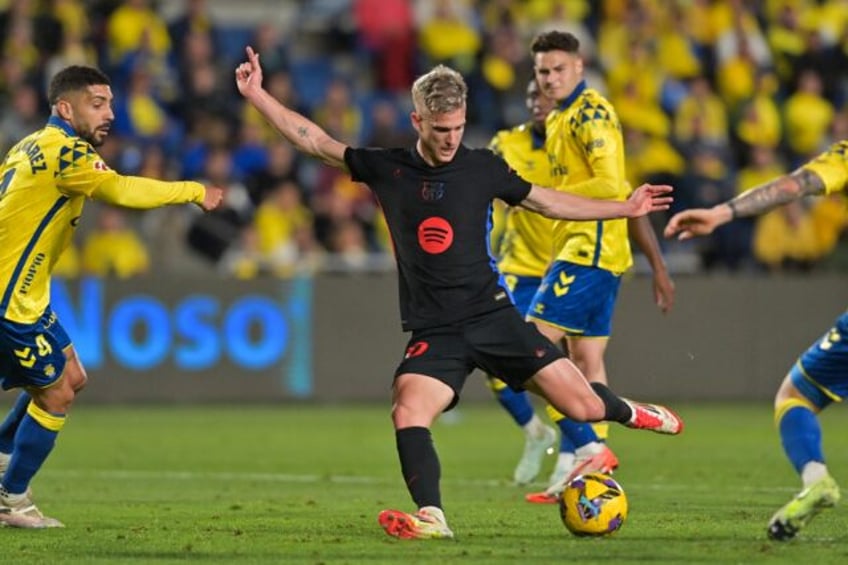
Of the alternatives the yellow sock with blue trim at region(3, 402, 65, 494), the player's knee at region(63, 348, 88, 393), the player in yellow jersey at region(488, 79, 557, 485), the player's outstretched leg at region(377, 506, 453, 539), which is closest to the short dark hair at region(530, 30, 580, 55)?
the player in yellow jersey at region(488, 79, 557, 485)

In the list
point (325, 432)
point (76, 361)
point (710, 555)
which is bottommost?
point (325, 432)

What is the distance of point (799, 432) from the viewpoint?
8.09 m

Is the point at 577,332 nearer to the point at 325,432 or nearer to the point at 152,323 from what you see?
the point at 325,432

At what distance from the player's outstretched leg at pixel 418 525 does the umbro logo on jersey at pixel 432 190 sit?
1486 millimetres

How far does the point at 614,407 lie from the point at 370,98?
46.2 feet

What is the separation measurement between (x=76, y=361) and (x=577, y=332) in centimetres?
321

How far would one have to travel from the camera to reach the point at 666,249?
21172 mm

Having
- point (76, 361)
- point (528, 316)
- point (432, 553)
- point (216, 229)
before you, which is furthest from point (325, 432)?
point (432, 553)

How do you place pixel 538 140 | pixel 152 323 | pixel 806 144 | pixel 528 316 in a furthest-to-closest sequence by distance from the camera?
1. pixel 806 144
2. pixel 152 323
3. pixel 538 140
4. pixel 528 316

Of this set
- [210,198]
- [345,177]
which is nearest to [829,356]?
[210,198]

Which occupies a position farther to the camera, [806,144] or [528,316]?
[806,144]

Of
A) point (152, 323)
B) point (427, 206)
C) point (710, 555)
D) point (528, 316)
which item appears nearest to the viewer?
point (710, 555)

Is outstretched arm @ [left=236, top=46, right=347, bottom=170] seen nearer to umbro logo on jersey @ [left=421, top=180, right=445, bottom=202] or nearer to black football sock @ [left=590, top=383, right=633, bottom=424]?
umbro logo on jersey @ [left=421, top=180, right=445, bottom=202]

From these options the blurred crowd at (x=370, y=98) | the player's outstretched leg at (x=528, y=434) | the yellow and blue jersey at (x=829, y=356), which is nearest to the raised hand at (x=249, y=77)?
the yellow and blue jersey at (x=829, y=356)
